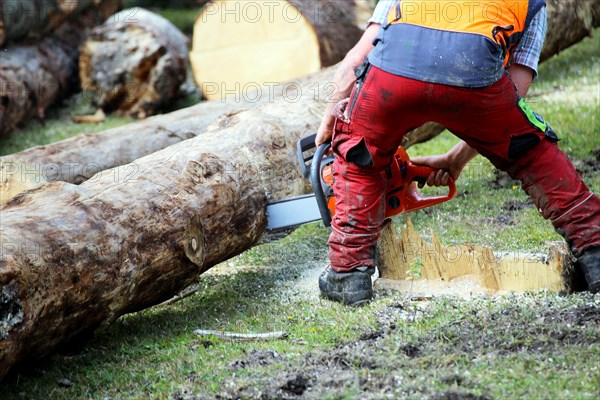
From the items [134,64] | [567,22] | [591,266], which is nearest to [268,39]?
[134,64]

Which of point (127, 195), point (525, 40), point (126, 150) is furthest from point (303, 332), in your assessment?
point (126, 150)

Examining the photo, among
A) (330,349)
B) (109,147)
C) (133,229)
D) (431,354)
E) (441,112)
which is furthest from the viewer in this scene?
(109,147)

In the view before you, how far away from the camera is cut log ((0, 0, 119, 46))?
7.37 meters

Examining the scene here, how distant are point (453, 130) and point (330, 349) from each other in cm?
106

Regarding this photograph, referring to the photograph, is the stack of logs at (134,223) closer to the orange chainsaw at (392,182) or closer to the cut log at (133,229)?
the cut log at (133,229)

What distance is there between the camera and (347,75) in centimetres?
356

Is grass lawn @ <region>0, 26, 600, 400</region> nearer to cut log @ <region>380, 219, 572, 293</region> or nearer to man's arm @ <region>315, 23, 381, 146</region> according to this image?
cut log @ <region>380, 219, 572, 293</region>

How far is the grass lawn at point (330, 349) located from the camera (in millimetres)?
2621

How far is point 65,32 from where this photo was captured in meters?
8.91

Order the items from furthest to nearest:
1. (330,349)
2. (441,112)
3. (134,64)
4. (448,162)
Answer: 1. (134,64)
2. (448,162)
3. (441,112)
4. (330,349)

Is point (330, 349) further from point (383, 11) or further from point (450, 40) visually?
point (383, 11)

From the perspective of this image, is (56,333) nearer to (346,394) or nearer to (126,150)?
(346,394)

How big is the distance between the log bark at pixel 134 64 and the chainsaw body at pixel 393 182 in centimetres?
464

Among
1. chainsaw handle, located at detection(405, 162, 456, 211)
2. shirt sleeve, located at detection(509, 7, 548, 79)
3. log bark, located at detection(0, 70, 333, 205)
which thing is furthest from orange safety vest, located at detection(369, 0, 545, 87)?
log bark, located at detection(0, 70, 333, 205)
